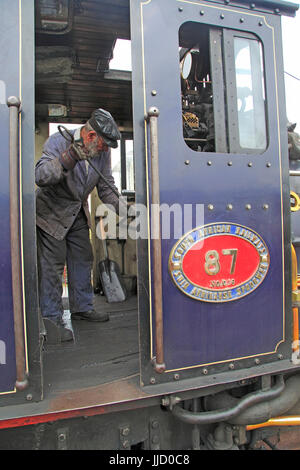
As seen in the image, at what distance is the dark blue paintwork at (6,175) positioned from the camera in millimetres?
1373

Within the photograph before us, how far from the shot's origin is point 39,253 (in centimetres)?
230

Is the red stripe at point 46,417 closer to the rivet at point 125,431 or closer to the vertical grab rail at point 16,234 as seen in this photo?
the vertical grab rail at point 16,234

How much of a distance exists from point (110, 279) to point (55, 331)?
1.46m

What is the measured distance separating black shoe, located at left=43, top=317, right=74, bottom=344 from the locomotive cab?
0.53 feet

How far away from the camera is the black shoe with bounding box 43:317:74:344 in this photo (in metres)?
2.21

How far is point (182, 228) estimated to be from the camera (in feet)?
5.29

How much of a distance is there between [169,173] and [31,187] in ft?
2.04

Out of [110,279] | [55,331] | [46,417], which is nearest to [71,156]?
[55,331]

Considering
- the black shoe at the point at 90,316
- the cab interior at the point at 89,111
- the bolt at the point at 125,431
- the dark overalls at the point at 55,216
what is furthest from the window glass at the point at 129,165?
the bolt at the point at 125,431

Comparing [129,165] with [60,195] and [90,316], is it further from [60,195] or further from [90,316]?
[90,316]

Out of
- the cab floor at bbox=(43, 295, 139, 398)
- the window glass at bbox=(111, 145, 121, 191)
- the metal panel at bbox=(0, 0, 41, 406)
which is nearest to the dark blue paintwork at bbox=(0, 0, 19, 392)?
the metal panel at bbox=(0, 0, 41, 406)

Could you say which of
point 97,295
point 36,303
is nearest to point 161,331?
point 36,303
